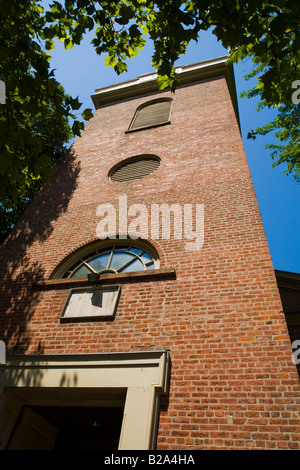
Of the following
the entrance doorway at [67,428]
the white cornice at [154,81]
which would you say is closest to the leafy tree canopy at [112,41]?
the entrance doorway at [67,428]

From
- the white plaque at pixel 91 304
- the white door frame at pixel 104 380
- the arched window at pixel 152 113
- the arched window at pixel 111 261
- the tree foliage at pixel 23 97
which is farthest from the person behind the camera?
the arched window at pixel 152 113

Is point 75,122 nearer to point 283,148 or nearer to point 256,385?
point 256,385

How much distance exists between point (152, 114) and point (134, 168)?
4353mm

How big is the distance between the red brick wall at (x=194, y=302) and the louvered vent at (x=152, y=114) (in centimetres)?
246

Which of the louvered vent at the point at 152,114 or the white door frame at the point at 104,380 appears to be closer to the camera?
the white door frame at the point at 104,380

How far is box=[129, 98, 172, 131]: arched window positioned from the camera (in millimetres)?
10812

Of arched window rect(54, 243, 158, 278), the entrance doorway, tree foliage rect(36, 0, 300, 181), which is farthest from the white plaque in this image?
tree foliage rect(36, 0, 300, 181)

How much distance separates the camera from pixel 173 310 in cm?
439

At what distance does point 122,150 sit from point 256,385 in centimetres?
764

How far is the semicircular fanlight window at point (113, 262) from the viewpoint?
5.61 meters

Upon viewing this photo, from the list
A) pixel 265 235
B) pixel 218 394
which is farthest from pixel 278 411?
pixel 265 235

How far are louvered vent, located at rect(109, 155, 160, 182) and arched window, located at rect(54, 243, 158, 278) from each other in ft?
8.26

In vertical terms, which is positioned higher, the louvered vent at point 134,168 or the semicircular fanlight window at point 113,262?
the louvered vent at point 134,168

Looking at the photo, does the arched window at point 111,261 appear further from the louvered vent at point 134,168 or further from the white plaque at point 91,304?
the louvered vent at point 134,168
